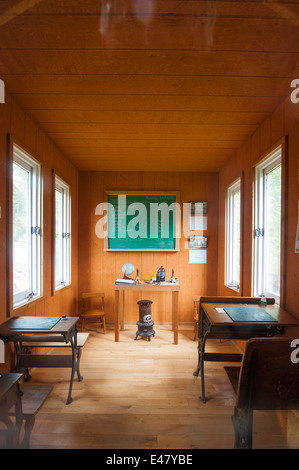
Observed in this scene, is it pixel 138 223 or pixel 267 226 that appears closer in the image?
pixel 267 226

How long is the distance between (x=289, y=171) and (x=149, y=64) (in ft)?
4.60

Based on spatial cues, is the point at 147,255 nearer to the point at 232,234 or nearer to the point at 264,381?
the point at 232,234

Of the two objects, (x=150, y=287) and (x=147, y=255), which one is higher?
(x=147, y=255)

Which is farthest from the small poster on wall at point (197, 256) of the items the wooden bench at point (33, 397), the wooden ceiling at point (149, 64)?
the wooden bench at point (33, 397)

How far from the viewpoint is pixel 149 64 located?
1786 mm

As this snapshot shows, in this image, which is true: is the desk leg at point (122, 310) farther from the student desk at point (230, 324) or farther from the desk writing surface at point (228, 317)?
the desk writing surface at point (228, 317)

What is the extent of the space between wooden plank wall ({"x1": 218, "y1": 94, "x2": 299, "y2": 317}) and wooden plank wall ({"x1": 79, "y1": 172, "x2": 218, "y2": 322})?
793 mm

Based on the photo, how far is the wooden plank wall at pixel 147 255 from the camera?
431 centimetres

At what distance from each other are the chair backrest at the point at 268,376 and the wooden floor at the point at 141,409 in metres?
0.70

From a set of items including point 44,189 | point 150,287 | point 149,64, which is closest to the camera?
point 149,64

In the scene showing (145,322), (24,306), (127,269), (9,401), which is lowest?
(145,322)

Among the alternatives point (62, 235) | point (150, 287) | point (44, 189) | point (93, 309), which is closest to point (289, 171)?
point (150, 287)

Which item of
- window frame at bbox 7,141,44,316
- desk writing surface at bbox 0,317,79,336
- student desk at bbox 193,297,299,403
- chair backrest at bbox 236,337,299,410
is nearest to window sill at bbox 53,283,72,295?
window frame at bbox 7,141,44,316
